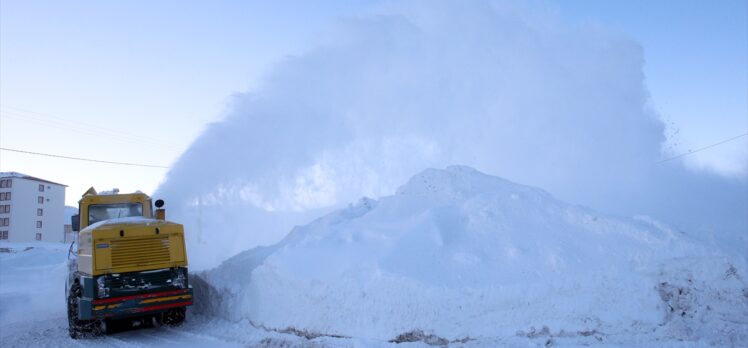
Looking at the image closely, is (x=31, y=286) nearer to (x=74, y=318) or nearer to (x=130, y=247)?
(x=74, y=318)

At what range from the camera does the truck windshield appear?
13258 millimetres

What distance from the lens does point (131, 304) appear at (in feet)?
35.4

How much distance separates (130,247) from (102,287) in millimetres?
935

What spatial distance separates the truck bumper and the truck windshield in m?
3.08

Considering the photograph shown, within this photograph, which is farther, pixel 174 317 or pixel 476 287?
pixel 174 317

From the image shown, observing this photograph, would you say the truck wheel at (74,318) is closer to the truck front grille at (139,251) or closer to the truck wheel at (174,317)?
the truck front grille at (139,251)

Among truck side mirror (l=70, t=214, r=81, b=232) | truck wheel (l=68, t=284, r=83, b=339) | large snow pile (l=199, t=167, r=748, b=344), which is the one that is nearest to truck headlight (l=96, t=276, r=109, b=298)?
truck wheel (l=68, t=284, r=83, b=339)

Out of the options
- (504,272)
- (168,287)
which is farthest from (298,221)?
(504,272)

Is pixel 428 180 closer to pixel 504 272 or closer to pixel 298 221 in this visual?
pixel 504 272

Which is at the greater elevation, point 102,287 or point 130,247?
point 130,247

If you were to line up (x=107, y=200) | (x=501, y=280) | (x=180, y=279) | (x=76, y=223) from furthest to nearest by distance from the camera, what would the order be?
1. (x=107, y=200)
2. (x=76, y=223)
3. (x=180, y=279)
4. (x=501, y=280)

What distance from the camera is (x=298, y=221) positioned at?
32.2 metres

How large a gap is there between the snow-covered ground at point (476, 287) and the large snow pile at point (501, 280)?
24 millimetres

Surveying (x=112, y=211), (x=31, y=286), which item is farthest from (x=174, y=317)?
(x=31, y=286)
